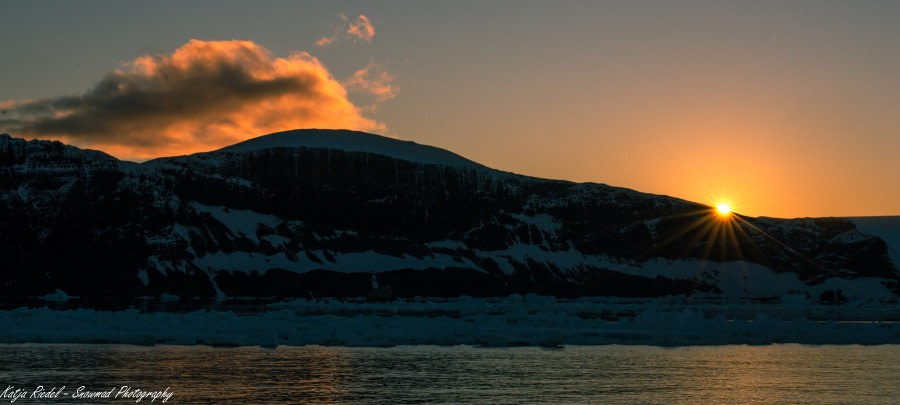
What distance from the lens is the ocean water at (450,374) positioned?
32.1 m

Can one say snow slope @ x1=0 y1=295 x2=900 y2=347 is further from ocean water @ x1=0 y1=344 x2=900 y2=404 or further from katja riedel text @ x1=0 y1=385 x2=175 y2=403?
katja riedel text @ x1=0 y1=385 x2=175 y2=403

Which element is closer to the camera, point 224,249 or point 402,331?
Answer: point 402,331

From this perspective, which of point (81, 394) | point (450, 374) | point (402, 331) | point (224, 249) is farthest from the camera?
point (224, 249)

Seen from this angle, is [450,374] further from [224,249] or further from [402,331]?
[224,249]

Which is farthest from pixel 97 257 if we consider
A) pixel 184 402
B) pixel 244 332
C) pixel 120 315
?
pixel 184 402

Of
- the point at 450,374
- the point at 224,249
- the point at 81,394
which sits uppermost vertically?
the point at 224,249

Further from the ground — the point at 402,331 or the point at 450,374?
the point at 402,331

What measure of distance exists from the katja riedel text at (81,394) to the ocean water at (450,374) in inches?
3.6

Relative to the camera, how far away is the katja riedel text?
3077 centimetres

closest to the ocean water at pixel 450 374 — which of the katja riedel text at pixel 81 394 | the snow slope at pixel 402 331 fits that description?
the katja riedel text at pixel 81 394

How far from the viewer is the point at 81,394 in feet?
103

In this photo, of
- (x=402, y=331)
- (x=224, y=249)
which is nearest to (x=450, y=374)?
(x=402, y=331)

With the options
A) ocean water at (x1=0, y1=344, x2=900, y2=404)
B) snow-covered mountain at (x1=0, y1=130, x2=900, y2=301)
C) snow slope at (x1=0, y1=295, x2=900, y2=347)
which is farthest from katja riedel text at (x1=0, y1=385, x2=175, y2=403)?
snow-covered mountain at (x1=0, y1=130, x2=900, y2=301)

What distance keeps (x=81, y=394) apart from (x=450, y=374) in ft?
43.2
